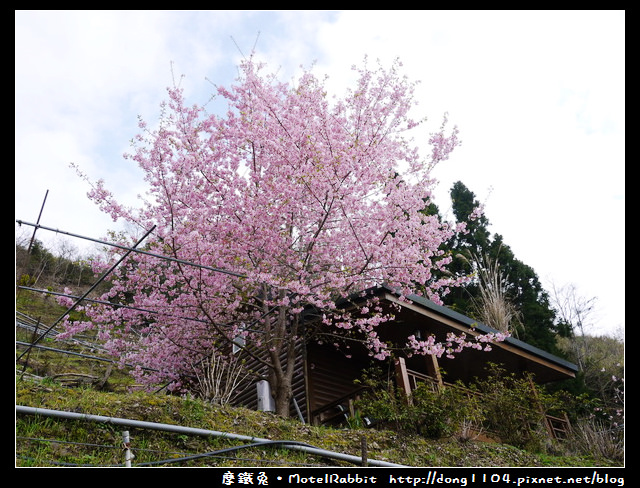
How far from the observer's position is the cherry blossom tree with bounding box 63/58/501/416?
8781mm

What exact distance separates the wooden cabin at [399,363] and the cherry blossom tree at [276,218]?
1.54 feet

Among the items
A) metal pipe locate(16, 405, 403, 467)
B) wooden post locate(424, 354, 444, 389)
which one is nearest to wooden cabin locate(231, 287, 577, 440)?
wooden post locate(424, 354, 444, 389)

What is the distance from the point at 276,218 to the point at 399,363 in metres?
3.37

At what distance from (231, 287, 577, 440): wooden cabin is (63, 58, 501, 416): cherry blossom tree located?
470 mm

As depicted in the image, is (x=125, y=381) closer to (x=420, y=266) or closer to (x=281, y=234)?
(x=281, y=234)

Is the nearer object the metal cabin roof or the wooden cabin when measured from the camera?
the metal cabin roof

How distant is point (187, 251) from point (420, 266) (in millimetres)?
3937

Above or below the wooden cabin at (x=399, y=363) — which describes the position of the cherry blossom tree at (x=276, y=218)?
above

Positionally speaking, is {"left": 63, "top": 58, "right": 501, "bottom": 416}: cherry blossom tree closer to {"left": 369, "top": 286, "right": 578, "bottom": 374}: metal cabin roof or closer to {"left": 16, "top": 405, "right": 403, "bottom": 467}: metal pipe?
{"left": 369, "top": 286, "right": 578, "bottom": 374}: metal cabin roof

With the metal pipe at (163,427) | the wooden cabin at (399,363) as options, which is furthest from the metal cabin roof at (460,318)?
the metal pipe at (163,427)

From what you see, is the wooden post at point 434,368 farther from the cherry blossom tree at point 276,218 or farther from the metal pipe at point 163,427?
the metal pipe at point 163,427

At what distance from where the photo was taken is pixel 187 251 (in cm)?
882

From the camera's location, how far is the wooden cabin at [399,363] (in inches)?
381
